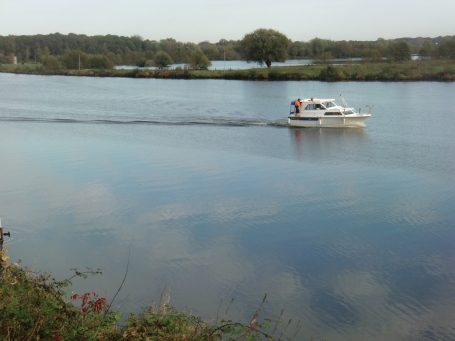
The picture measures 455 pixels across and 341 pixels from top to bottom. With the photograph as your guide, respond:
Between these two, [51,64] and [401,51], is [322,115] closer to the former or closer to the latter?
[401,51]

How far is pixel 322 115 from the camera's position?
3219 cm

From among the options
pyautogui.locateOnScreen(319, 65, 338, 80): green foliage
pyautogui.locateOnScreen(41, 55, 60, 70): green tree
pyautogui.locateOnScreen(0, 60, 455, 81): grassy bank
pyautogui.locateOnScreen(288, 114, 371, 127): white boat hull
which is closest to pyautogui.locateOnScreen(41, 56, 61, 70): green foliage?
pyautogui.locateOnScreen(41, 55, 60, 70): green tree

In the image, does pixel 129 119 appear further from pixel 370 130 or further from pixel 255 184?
pixel 255 184

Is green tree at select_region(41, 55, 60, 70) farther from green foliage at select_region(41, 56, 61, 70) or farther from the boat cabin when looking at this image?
the boat cabin

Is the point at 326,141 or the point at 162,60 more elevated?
the point at 162,60

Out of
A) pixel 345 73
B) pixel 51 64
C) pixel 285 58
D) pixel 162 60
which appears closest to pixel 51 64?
pixel 51 64

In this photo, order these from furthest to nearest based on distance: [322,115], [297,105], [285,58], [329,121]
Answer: [285,58] < [297,105] < [322,115] < [329,121]

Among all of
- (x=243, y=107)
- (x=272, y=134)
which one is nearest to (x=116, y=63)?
(x=243, y=107)

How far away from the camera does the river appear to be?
10.9 metres

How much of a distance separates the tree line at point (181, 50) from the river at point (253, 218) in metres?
55.2

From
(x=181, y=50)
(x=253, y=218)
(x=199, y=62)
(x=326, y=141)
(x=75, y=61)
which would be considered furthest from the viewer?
(x=181, y=50)

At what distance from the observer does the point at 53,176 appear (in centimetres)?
1994

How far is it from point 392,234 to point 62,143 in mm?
17286

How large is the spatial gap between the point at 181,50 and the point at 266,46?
43.1 metres
